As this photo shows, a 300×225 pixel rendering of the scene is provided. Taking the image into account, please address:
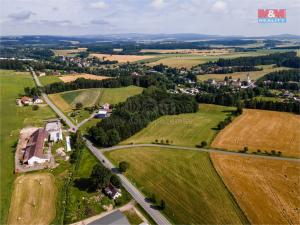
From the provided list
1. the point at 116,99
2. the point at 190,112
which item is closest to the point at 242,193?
the point at 190,112

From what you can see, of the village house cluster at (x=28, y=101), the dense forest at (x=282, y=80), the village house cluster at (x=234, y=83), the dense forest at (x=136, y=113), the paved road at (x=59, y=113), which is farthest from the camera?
the village house cluster at (x=234, y=83)

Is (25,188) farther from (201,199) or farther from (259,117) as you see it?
(259,117)

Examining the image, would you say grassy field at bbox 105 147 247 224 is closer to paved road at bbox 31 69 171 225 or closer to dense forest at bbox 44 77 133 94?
paved road at bbox 31 69 171 225

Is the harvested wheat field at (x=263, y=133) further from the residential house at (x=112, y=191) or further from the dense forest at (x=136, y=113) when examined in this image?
the residential house at (x=112, y=191)

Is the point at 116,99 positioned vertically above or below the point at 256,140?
above

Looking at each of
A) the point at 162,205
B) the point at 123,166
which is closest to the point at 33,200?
the point at 123,166

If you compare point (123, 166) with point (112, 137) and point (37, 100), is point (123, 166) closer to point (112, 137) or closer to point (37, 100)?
point (112, 137)

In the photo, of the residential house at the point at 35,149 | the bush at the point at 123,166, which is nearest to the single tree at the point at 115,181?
the bush at the point at 123,166
